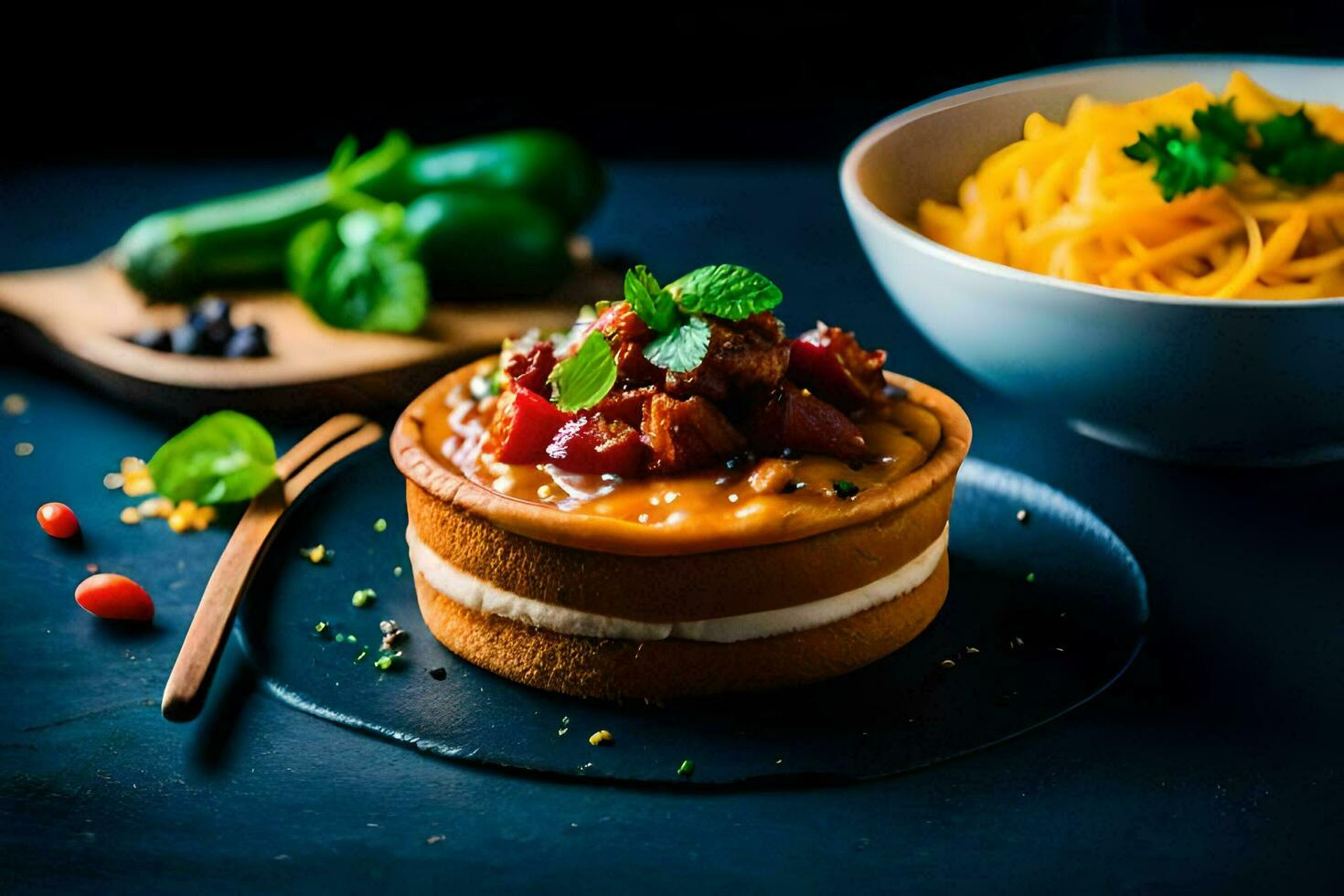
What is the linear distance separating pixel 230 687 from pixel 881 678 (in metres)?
1.55

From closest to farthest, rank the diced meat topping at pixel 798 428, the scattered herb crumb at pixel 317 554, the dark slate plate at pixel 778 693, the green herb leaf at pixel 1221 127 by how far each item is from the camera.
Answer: the dark slate plate at pixel 778 693
the diced meat topping at pixel 798 428
the scattered herb crumb at pixel 317 554
the green herb leaf at pixel 1221 127

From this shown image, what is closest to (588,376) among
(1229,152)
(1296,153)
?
(1229,152)

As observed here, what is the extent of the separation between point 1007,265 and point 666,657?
1900mm

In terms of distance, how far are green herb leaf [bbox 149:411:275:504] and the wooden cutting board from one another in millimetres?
724

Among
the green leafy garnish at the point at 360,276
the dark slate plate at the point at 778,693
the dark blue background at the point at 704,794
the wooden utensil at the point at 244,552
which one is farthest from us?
the green leafy garnish at the point at 360,276

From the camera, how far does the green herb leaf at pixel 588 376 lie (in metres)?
3.51

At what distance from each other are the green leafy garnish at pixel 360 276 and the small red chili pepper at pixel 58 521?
62.8 inches

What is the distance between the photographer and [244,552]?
399 cm

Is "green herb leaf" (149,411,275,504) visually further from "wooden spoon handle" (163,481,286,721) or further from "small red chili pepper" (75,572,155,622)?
"small red chili pepper" (75,572,155,622)

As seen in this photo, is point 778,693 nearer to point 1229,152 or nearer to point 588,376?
point 588,376

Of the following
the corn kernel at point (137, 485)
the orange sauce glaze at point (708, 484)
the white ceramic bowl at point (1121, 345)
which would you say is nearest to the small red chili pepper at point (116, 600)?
the corn kernel at point (137, 485)

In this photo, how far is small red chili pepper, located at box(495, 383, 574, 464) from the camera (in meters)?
3.64

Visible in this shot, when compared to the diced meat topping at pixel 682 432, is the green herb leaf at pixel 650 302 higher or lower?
higher

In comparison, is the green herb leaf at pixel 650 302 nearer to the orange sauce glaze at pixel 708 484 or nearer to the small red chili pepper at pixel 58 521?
the orange sauce glaze at pixel 708 484
